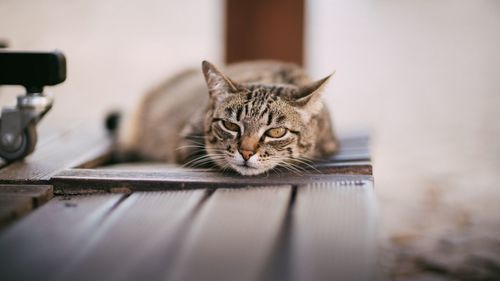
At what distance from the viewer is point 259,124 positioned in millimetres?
2426

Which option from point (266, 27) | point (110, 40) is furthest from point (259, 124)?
point (110, 40)

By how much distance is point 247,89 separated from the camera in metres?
2.62

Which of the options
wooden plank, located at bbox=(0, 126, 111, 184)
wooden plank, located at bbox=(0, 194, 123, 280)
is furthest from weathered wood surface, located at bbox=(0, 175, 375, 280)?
wooden plank, located at bbox=(0, 126, 111, 184)

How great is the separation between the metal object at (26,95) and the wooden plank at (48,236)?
0.56 metres

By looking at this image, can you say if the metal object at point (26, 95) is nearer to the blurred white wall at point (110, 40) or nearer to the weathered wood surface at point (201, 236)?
the weathered wood surface at point (201, 236)

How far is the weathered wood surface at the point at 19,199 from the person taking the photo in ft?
5.55

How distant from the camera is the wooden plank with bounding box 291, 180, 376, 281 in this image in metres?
1.37

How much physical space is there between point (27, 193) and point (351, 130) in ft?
7.00

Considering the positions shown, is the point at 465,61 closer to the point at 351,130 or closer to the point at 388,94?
the point at 388,94

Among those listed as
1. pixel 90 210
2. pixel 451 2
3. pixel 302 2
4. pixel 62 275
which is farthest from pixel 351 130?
pixel 451 2

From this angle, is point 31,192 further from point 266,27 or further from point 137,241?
point 266,27

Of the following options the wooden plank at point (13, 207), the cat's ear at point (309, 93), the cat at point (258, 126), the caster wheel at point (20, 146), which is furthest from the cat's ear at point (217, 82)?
the wooden plank at point (13, 207)

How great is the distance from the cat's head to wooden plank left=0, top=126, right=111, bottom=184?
21.9 inches

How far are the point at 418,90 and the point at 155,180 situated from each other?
182 inches
